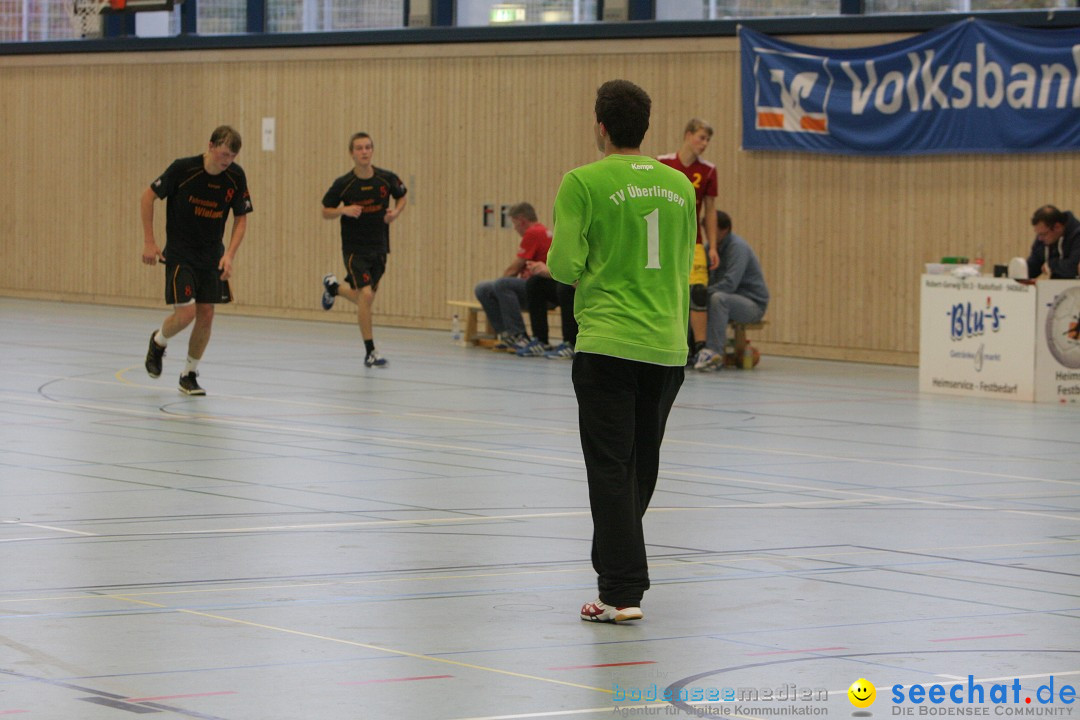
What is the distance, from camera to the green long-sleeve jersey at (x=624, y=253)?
5871 mm

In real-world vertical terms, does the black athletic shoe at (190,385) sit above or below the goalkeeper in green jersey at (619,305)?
below

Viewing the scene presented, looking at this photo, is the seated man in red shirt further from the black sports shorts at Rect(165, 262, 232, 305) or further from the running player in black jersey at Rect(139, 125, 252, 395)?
the black sports shorts at Rect(165, 262, 232, 305)

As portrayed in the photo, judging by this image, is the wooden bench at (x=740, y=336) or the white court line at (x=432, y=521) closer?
the white court line at (x=432, y=521)

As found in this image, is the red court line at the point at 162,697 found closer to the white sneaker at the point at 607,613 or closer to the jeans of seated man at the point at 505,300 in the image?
the white sneaker at the point at 607,613

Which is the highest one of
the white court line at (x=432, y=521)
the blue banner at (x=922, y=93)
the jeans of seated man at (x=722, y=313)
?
the blue banner at (x=922, y=93)

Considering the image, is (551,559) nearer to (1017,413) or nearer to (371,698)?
(371,698)

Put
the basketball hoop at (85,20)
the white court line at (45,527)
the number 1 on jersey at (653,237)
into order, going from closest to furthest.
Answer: the number 1 on jersey at (653,237), the white court line at (45,527), the basketball hoop at (85,20)

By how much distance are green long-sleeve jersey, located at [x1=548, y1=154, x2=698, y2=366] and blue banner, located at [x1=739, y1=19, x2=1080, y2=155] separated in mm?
11611

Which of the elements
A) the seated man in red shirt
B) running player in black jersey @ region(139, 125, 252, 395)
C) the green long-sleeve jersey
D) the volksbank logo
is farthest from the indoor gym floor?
the volksbank logo

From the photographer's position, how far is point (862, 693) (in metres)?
4.79

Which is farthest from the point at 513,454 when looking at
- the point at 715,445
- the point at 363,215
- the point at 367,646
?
the point at 363,215

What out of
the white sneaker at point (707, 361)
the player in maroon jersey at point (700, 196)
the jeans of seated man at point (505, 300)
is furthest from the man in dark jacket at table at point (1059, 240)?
the jeans of seated man at point (505, 300)

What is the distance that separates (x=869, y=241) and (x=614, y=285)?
12.7 metres

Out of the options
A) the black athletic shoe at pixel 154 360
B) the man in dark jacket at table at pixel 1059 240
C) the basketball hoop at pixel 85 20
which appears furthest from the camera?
the basketball hoop at pixel 85 20
